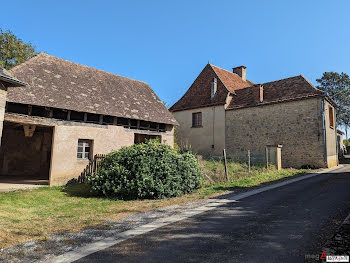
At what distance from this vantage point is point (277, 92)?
18578mm

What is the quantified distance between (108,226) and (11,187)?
276 inches

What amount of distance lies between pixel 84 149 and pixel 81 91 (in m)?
3.34

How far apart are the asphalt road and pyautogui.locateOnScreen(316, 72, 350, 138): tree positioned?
39824 mm

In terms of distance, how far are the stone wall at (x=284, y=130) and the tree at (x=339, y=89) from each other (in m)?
26.5

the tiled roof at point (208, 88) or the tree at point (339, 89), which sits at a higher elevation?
the tree at point (339, 89)

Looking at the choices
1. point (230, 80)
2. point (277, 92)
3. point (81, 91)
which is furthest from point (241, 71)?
point (81, 91)

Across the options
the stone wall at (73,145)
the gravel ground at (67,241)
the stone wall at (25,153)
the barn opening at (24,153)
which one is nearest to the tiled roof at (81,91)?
the stone wall at (73,145)

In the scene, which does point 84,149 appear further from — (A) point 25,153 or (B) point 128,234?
(B) point 128,234

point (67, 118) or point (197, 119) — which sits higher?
point (197, 119)

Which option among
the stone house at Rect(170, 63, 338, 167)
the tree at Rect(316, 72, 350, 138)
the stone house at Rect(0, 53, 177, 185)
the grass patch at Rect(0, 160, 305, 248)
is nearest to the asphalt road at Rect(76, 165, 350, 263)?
the grass patch at Rect(0, 160, 305, 248)

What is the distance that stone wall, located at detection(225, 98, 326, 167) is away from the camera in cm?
1582

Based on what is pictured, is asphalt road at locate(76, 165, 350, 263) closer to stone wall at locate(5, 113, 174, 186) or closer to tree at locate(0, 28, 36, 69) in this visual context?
stone wall at locate(5, 113, 174, 186)

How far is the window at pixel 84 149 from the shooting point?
11.4m

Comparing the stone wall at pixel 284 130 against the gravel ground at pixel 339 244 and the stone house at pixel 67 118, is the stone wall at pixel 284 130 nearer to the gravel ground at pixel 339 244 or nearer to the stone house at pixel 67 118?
the stone house at pixel 67 118
